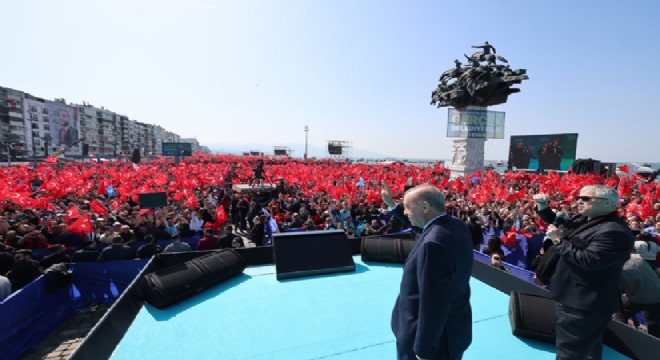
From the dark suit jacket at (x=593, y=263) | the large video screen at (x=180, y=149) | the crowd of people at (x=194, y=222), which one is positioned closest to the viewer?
the dark suit jacket at (x=593, y=263)

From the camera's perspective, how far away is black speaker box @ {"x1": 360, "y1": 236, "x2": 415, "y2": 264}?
6608mm

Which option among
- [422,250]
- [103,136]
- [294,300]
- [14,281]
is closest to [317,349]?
[294,300]

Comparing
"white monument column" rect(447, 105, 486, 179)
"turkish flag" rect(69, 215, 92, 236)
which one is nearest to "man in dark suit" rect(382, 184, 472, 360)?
"turkish flag" rect(69, 215, 92, 236)

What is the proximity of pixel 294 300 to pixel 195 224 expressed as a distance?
7.78 metres

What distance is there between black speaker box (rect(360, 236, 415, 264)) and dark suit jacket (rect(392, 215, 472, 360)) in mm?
4166

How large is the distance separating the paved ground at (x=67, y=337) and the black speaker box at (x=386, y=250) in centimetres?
581

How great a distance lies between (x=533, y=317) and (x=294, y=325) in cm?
317

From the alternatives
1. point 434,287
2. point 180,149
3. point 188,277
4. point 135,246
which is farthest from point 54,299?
point 180,149

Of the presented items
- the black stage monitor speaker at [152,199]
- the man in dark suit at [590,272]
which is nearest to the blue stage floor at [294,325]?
the man in dark suit at [590,272]

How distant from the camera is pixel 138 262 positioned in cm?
745

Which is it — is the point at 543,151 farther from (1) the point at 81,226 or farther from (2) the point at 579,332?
(1) the point at 81,226

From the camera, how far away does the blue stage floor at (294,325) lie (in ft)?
12.2

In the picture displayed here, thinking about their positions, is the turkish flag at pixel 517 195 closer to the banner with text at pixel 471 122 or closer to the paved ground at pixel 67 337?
the paved ground at pixel 67 337

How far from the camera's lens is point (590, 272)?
270cm
